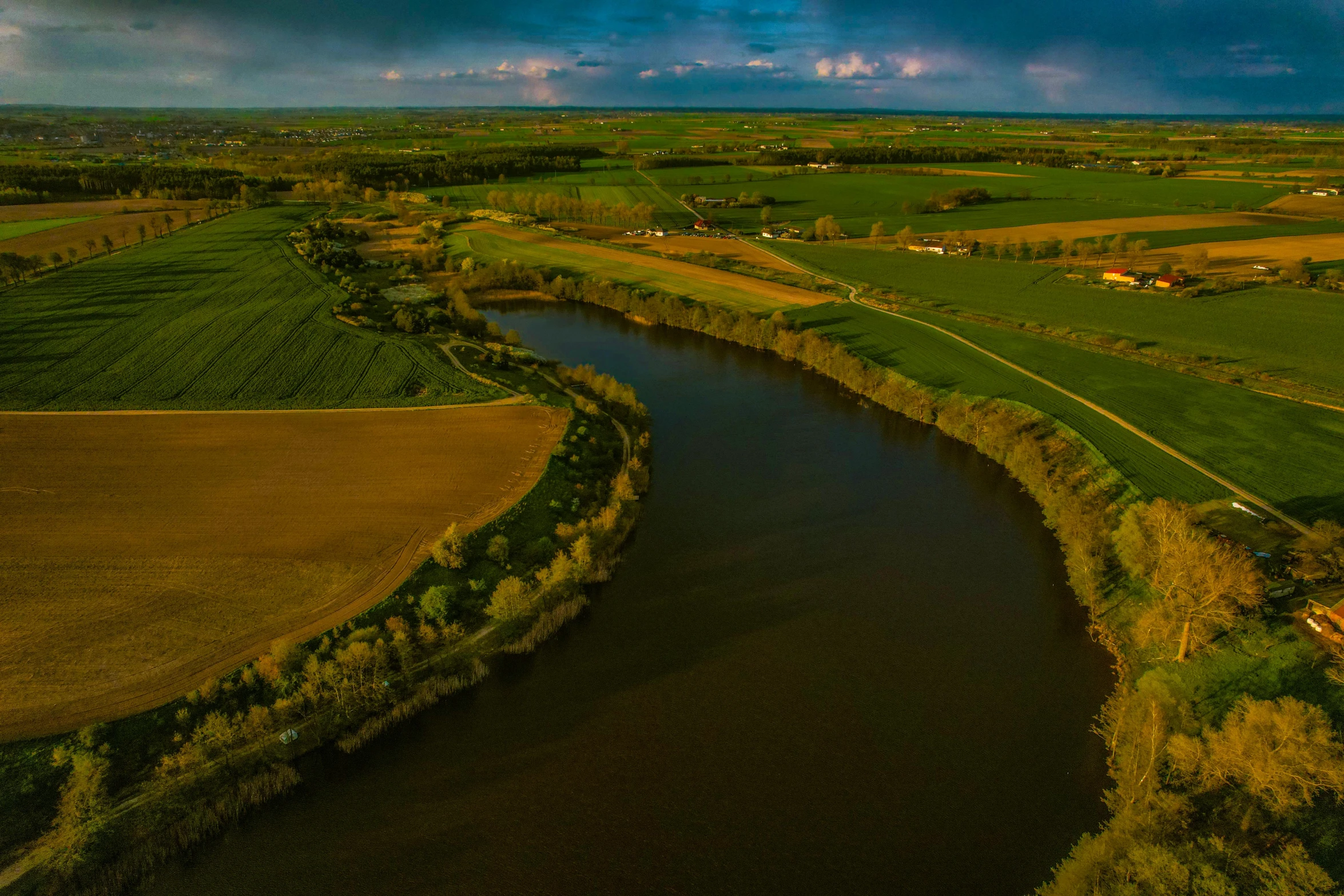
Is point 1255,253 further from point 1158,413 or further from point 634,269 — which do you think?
point 634,269

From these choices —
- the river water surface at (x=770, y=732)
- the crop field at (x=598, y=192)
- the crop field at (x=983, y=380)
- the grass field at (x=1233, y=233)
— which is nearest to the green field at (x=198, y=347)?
the river water surface at (x=770, y=732)

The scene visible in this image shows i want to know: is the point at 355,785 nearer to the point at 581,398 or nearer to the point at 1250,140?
the point at 581,398

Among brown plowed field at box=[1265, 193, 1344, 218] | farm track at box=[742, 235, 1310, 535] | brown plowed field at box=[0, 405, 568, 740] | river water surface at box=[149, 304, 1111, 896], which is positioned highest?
brown plowed field at box=[1265, 193, 1344, 218]

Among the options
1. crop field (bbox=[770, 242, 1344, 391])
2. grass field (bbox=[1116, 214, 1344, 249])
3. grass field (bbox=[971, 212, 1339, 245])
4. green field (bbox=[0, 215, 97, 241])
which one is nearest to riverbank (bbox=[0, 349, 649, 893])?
crop field (bbox=[770, 242, 1344, 391])

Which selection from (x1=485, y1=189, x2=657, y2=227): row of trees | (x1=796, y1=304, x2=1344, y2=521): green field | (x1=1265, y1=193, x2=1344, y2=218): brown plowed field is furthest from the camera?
(x1=485, y1=189, x2=657, y2=227): row of trees

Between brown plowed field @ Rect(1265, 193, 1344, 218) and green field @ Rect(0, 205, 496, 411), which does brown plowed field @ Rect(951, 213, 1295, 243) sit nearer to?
brown plowed field @ Rect(1265, 193, 1344, 218)

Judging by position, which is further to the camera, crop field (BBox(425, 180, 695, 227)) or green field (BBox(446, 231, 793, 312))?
crop field (BBox(425, 180, 695, 227))

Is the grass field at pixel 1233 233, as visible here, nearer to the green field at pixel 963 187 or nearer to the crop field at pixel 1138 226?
the crop field at pixel 1138 226
